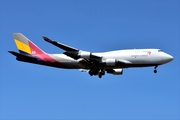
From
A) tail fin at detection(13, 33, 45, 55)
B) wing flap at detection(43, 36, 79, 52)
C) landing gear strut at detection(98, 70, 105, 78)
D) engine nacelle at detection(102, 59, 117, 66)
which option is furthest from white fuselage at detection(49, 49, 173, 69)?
tail fin at detection(13, 33, 45, 55)

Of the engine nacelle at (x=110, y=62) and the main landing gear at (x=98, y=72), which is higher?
the engine nacelle at (x=110, y=62)

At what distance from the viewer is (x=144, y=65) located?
188 feet

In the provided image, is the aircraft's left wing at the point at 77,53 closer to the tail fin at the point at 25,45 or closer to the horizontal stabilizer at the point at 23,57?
the horizontal stabilizer at the point at 23,57

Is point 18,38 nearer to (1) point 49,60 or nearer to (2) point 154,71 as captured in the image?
(1) point 49,60

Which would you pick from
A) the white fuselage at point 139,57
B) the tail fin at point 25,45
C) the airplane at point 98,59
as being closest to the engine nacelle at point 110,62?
the airplane at point 98,59

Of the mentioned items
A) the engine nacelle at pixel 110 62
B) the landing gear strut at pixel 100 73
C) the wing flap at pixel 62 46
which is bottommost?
the landing gear strut at pixel 100 73

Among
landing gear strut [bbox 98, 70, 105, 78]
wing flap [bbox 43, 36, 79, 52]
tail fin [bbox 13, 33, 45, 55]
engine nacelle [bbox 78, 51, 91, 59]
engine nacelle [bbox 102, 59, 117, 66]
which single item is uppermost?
tail fin [bbox 13, 33, 45, 55]

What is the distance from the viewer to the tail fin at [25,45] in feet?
208

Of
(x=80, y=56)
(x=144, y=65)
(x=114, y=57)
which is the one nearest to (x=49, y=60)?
(x=80, y=56)

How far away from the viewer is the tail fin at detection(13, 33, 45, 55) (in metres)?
63.5

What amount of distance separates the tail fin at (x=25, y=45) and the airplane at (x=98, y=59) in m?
1.27

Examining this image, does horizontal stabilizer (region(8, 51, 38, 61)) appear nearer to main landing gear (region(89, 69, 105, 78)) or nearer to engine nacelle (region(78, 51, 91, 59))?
engine nacelle (region(78, 51, 91, 59))

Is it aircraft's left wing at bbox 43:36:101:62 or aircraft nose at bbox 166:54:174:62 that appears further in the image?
aircraft nose at bbox 166:54:174:62

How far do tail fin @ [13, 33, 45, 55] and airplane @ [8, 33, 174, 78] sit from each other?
4.18 ft
